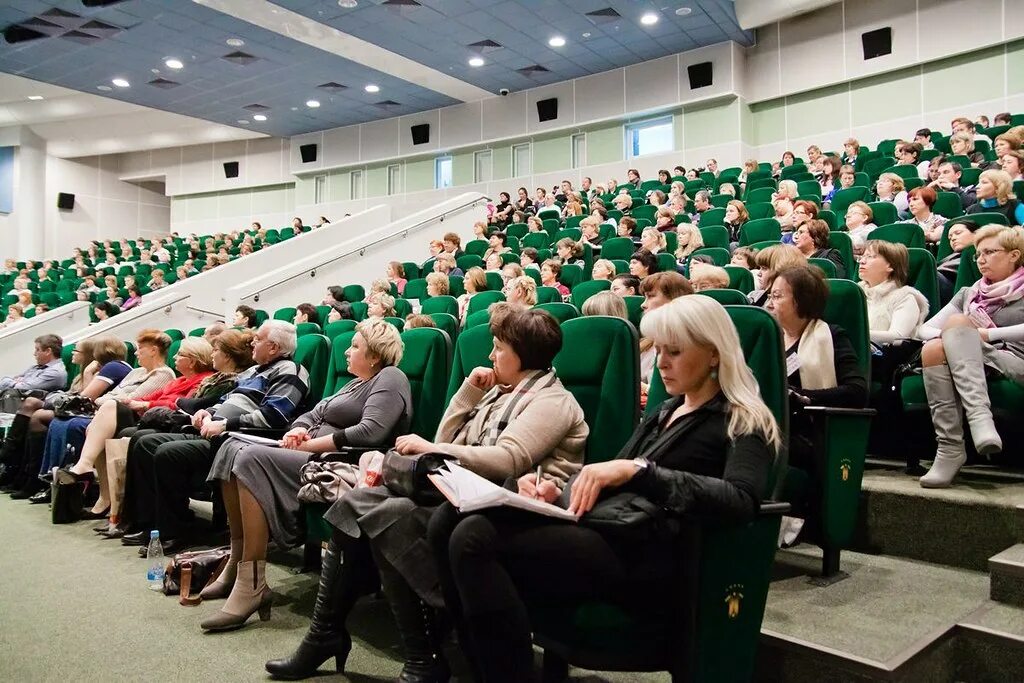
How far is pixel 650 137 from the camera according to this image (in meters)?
10.8

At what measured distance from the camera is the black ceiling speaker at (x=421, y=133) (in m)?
12.7

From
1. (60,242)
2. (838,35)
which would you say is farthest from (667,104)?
(60,242)

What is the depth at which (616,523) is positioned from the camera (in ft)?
3.84

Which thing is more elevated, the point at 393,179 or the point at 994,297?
the point at 393,179

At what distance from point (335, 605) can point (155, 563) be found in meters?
1.20

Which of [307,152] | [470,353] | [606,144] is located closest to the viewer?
[470,353]

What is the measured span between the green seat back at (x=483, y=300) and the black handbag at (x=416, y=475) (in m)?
2.78

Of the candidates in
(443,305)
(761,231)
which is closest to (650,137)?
(761,231)

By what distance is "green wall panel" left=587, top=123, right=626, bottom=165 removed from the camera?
10922 millimetres

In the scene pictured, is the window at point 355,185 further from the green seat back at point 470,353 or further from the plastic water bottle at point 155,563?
the green seat back at point 470,353

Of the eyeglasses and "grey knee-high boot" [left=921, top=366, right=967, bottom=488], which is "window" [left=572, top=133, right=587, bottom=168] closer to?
the eyeglasses

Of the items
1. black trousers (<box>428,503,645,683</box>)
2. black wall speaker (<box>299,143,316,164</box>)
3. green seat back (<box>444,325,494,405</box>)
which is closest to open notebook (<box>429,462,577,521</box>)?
black trousers (<box>428,503,645,683</box>)

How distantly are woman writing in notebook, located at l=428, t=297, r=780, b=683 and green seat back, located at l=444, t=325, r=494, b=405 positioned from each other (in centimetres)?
80

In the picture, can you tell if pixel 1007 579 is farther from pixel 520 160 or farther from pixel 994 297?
pixel 520 160
